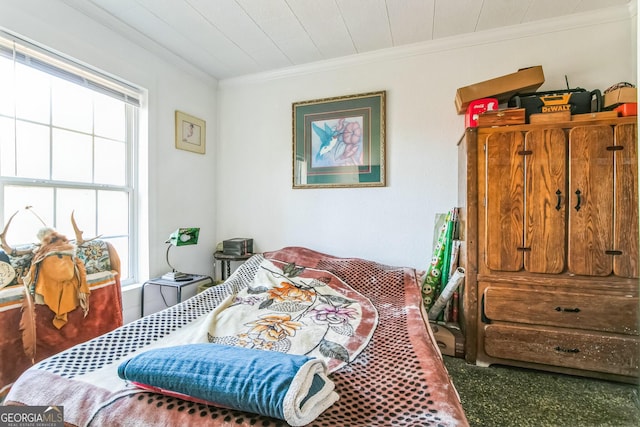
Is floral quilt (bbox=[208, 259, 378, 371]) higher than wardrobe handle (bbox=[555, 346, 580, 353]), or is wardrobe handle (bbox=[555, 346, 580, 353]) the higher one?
floral quilt (bbox=[208, 259, 378, 371])

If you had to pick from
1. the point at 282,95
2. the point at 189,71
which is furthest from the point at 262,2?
the point at 189,71

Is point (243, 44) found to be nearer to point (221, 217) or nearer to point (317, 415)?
point (221, 217)

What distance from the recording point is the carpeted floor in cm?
140

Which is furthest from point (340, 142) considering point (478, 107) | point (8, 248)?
point (8, 248)

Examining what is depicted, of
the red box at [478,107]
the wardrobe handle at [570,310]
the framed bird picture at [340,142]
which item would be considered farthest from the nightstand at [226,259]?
the wardrobe handle at [570,310]

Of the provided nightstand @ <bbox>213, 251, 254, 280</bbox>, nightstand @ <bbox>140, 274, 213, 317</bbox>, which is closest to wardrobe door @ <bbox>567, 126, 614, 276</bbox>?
nightstand @ <bbox>213, 251, 254, 280</bbox>

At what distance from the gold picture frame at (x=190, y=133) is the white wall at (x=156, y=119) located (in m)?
0.05

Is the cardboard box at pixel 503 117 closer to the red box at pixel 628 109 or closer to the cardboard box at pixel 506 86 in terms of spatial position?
the cardboard box at pixel 506 86

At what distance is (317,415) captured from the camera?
79 centimetres

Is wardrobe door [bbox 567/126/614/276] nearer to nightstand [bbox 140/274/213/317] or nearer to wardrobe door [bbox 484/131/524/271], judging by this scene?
wardrobe door [bbox 484/131/524/271]

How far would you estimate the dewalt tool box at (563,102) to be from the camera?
182cm

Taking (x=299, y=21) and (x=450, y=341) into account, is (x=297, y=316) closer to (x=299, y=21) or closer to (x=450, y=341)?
(x=450, y=341)

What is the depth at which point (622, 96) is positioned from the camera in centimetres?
171

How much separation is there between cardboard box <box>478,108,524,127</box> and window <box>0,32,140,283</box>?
8.54 feet
